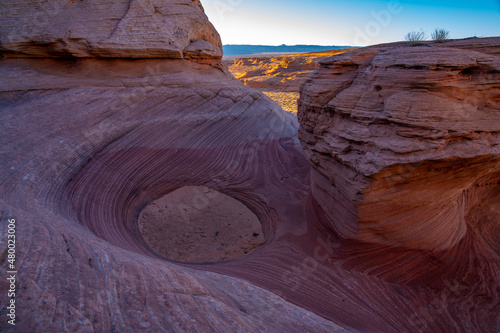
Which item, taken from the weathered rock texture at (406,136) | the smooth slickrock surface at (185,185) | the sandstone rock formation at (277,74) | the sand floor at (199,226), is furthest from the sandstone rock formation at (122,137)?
the sandstone rock formation at (277,74)

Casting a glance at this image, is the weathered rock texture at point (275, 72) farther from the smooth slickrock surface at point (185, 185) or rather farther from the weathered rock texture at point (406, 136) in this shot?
the weathered rock texture at point (406, 136)

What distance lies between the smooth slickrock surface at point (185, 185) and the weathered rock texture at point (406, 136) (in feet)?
0.16

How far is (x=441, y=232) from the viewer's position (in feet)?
14.8

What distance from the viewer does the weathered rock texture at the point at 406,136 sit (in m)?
A: 3.55

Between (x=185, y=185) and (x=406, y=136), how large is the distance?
16.9ft

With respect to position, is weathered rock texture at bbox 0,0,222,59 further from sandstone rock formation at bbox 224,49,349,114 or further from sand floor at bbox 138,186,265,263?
sandstone rock formation at bbox 224,49,349,114

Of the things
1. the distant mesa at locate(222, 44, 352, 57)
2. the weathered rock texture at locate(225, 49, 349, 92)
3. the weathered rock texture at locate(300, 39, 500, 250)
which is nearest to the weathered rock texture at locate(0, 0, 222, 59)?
the weathered rock texture at locate(300, 39, 500, 250)

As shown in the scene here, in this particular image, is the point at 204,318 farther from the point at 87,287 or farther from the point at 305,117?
the point at 305,117

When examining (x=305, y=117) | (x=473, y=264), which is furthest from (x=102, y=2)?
(x=473, y=264)

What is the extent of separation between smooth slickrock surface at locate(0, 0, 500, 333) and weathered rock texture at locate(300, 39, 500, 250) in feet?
0.16

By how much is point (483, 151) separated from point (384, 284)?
226cm

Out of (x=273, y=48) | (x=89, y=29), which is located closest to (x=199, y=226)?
(x=89, y=29)

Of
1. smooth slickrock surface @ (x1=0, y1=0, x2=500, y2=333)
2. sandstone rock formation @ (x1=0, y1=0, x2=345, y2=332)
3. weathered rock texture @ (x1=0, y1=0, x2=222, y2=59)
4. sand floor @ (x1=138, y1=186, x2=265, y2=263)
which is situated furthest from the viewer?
weathered rock texture @ (x1=0, y1=0, x2=222, y2=59)

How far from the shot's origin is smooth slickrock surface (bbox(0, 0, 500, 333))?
2.21m
